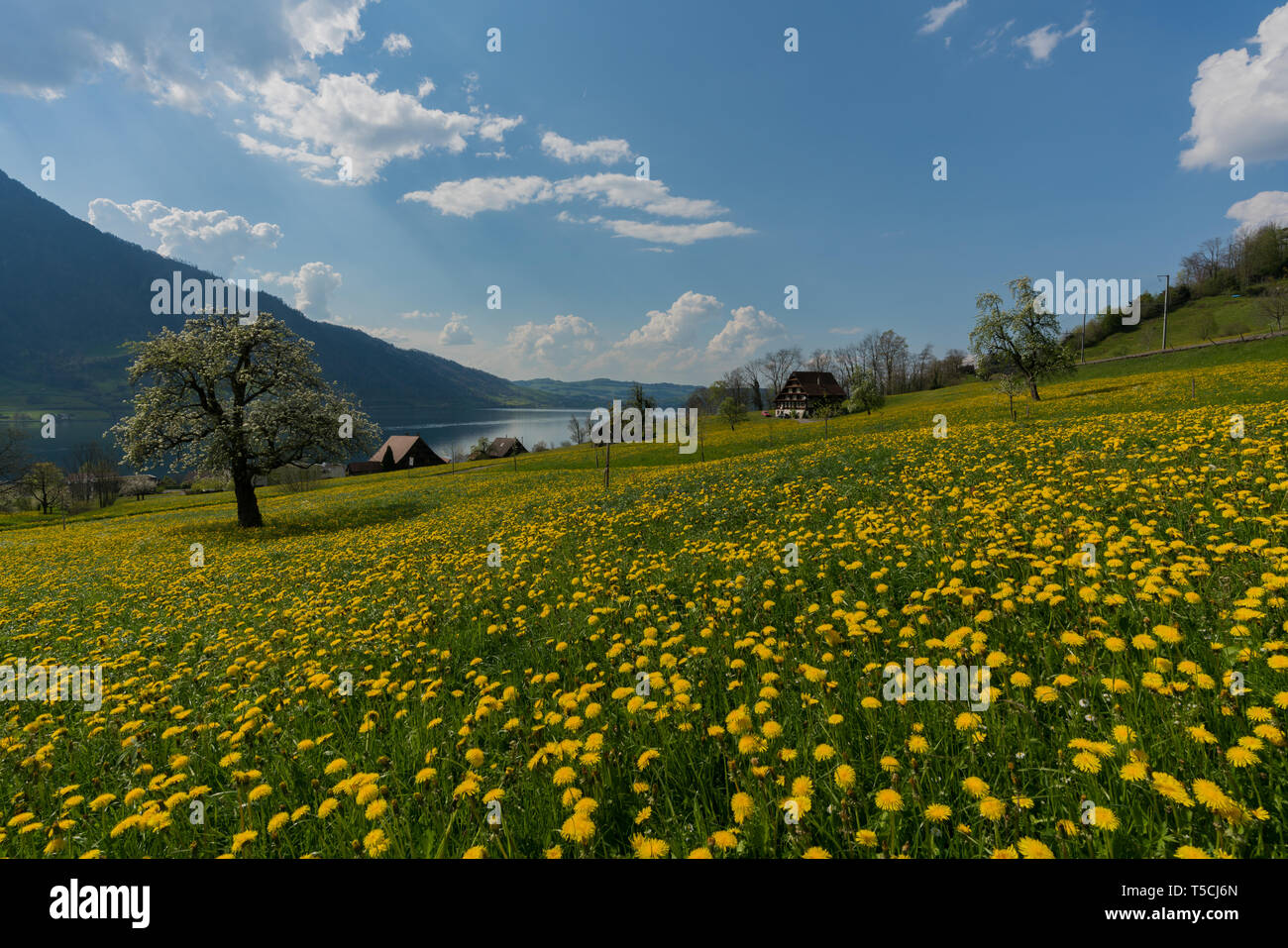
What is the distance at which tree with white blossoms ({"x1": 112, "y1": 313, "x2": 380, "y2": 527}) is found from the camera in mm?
22875

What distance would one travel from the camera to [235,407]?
77.5 feet

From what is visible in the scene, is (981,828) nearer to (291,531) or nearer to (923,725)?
(923,725)

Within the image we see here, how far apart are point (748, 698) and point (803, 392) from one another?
→ 398ft

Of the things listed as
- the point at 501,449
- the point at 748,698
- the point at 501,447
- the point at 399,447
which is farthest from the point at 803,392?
the point at 748,698

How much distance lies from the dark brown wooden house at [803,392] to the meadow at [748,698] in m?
110

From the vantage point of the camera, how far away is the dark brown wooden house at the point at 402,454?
398 feet

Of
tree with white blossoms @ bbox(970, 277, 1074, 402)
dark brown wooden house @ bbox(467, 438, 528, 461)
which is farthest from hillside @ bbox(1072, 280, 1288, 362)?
dark brown wooden house @ bbox(467, 438, 528, 461)

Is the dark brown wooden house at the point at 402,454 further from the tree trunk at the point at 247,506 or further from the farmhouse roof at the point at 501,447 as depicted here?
the tree trunk at the point at 247,506

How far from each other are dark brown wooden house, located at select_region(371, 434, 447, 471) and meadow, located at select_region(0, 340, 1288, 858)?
12190 cm

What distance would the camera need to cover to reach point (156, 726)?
4.91m

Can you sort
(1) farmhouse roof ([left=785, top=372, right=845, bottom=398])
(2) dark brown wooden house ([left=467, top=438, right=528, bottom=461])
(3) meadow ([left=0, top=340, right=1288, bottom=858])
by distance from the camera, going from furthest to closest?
(2) dark brown wooden house ([left=467, top=438, right=528, bottom=461]), (1) farmhouse roof ([left=785, top=372, right=845, bottom=398]), (3) meadow ([left=0, top=340, right=1288, bottom=858])

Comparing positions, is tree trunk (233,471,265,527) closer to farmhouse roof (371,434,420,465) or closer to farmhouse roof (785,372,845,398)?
farmhouse roof (371,434,420,465)

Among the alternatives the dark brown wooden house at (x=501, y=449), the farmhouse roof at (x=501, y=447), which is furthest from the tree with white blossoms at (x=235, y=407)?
the farmhouse roof at (x=501, y=447)
